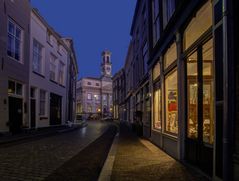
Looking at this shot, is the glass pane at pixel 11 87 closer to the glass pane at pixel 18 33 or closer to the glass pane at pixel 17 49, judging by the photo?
the glass pane at pixel 17 49

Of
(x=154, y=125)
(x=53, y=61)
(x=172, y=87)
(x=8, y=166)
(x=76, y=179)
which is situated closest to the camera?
(x=76, y=179)

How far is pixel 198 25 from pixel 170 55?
3860mm

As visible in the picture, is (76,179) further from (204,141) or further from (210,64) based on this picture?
(210,64)

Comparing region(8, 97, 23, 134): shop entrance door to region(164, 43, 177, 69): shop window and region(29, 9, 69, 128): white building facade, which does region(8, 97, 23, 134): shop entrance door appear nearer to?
region(29, 9, 69, 128): white building facade

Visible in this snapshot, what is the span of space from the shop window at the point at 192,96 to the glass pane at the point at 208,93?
27.7 inches

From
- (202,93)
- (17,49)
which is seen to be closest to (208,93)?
(202,93)

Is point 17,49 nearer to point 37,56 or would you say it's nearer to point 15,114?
point 15,114

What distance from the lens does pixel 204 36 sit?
24.9 ft

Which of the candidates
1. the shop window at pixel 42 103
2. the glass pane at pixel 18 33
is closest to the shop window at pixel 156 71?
the glass pane at pixel 18 33
